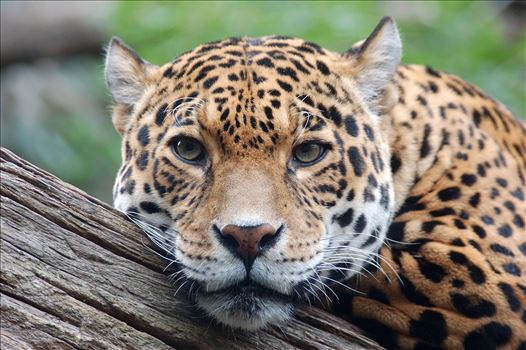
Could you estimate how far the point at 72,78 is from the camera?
2105 cm

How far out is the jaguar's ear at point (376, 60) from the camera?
245 inches

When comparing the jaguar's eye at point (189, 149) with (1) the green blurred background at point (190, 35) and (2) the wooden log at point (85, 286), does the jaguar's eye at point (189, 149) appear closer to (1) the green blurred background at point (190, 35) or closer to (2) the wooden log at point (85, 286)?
(2) the wooden log at point (85, 286)

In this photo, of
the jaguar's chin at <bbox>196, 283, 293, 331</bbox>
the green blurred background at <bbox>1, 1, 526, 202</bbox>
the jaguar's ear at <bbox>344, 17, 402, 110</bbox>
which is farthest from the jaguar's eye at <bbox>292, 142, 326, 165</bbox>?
the green blurred background at <bbox>1, 1, 526, 202</bbox>

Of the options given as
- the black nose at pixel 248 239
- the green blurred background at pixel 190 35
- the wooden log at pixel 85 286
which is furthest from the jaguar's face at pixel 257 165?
the green blurred background at pixel 190 35

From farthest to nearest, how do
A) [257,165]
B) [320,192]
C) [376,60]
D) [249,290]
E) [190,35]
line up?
[190,35]
[376,60]
[320,192]
[257,165]
[249,290]

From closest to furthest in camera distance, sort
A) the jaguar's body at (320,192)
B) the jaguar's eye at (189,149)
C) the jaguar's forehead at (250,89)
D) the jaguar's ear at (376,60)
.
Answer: the jaguar's body at (320,192)
the jaguar's forehead at (250,89)
the jaguar's eye at (189,149)
the jaguar's ear at (376,60)

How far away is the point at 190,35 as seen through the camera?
15.4 metres

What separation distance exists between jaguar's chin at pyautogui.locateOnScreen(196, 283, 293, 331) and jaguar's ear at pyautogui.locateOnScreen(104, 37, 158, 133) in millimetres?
1733

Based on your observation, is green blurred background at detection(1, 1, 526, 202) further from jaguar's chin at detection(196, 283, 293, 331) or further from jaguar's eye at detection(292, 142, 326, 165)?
jaguar's chin at detection(196, 283, 293, 331)

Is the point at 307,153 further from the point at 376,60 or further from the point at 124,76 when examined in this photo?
the point at 124,76

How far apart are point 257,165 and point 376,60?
1.49 metres

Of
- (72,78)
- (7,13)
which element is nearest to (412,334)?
(7,13)

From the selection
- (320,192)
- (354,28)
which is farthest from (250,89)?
(354,28)

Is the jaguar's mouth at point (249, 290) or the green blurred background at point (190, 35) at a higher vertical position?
the green blurred background at point (190, 35)
